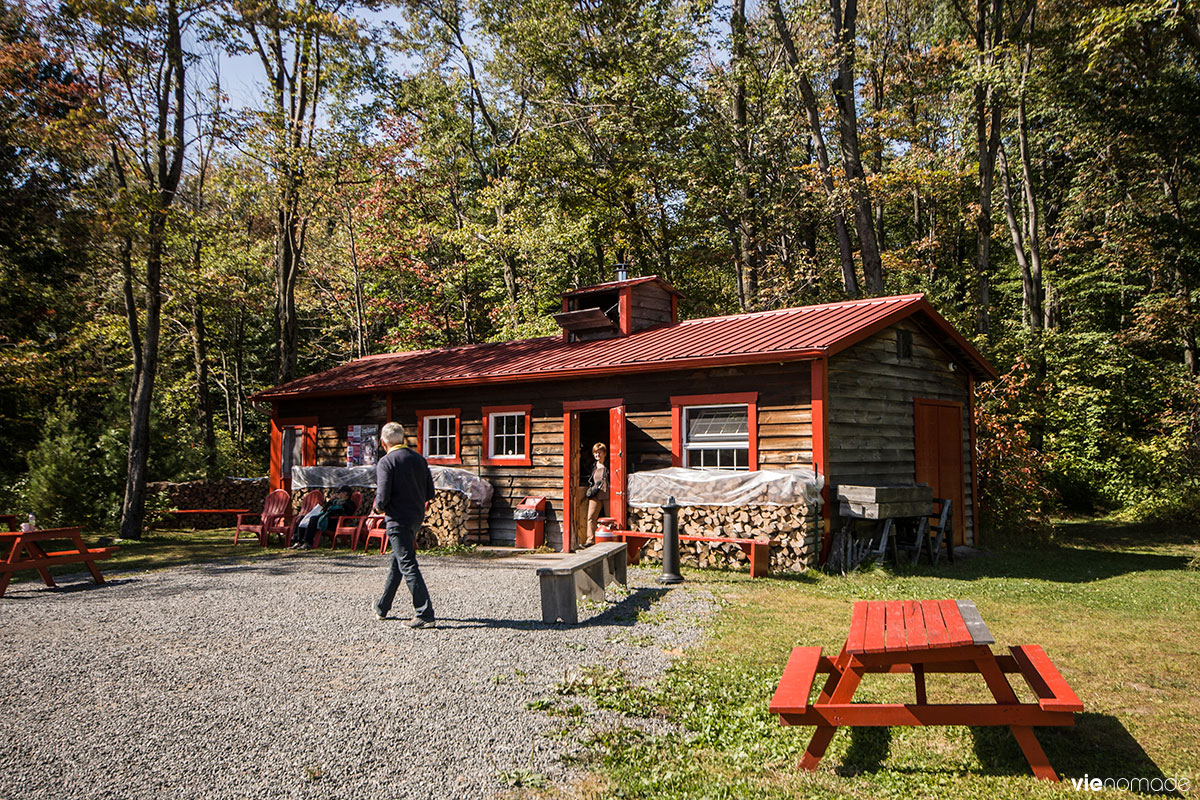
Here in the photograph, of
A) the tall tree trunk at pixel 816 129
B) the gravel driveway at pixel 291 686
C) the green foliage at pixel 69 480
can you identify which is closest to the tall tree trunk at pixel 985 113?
the tall tree trunk at pixel 816 129

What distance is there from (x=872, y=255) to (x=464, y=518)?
11194 millimetres

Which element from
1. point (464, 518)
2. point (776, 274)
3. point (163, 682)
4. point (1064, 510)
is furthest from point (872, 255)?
point (163, 682)

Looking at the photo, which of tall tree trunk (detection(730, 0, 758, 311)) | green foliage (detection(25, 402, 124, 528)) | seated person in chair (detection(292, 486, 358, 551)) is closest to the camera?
seated person in chair (detection(292, 486, 358, 551))

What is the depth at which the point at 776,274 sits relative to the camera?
2242cm

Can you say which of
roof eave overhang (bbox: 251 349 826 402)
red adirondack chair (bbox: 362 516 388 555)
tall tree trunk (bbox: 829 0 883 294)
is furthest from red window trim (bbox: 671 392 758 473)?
tall tree trunk (bbox: 829 0 883 294)

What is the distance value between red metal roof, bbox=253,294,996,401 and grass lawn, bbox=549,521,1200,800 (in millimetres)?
3533

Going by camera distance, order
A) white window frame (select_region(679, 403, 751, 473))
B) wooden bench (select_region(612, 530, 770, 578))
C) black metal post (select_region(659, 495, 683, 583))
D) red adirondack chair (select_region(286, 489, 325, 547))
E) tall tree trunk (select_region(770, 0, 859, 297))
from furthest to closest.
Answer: tall tree trunk (select_region(770, 0, 859, 297)), red adirondack chair (select_region(286, 489, 325, 547)), white window frame (select_region(679, 403, 751, 473)), wooden bench (select_region(612, 530, 770, 578)), black metal post (select_region(659, 495, 683, 583))

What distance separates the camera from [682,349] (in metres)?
12.4

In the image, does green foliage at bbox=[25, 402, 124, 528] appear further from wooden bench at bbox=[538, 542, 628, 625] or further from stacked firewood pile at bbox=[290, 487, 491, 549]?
Answer: wooden bench at bbox=[538, 542, 628, 625]

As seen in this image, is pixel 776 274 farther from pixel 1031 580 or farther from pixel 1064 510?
pixel 1031 580

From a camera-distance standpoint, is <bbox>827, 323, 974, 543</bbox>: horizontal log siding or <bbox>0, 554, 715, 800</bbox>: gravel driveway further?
<bbox>827, 323, 974, 543</bbox>: horizontal log siding

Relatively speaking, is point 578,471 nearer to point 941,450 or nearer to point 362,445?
point 362,445

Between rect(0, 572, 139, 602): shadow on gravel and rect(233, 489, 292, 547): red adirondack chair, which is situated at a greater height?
rect(233, 489, 292, 547): red adirondack chair

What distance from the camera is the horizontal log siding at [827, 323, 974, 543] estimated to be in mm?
11117
